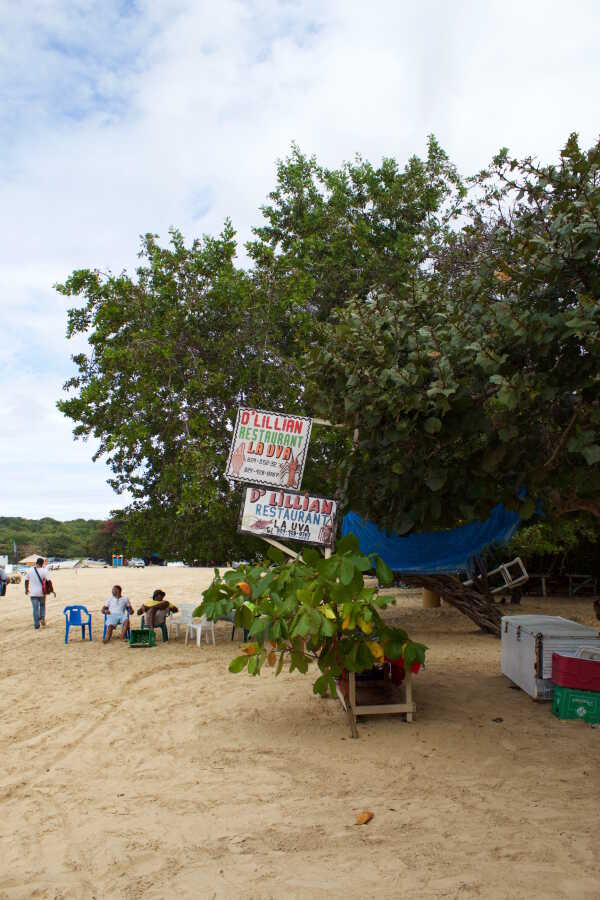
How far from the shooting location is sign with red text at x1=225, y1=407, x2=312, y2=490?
8.36 m

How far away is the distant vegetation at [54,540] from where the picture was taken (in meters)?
78.4

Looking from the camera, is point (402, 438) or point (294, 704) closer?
point (402, 438)

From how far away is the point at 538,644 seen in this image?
726cm

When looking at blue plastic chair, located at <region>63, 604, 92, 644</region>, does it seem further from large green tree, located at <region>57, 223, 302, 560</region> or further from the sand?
the sand

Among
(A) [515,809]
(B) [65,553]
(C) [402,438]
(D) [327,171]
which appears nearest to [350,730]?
(A) [515,809]

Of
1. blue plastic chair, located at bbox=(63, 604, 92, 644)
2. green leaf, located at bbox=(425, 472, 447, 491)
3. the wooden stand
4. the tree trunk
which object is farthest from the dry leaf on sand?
blue plastic chair, located at bbox=(63, 604, 92, 644)

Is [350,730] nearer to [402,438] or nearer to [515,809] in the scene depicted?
[515,809]

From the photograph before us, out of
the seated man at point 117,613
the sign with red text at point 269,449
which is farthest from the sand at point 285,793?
the seated man at point 117,613

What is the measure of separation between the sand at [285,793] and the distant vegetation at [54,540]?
65.4 m

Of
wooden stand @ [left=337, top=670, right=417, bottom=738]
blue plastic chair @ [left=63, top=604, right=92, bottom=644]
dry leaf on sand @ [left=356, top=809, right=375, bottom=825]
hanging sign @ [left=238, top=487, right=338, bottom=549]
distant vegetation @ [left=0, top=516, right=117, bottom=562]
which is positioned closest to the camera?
dry leaf on sand @ [left=356, top=809, right=375, bottom=825]

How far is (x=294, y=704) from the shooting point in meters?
7.96

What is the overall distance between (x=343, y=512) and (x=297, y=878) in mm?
4435

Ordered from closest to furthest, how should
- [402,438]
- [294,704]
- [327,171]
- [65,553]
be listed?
1. [402,438]
2. [294,704]
3. [327,171]
4. [65,553]

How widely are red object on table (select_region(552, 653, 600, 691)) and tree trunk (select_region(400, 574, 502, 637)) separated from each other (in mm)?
6159
